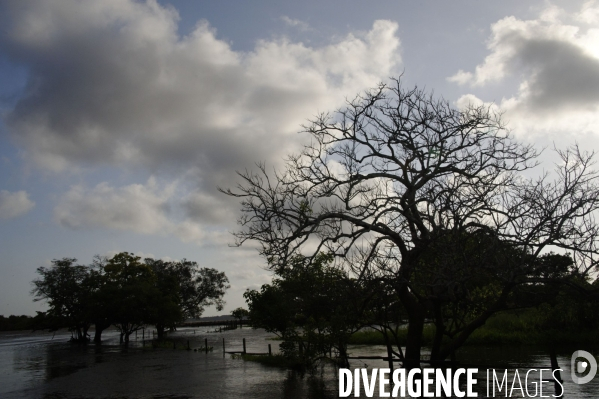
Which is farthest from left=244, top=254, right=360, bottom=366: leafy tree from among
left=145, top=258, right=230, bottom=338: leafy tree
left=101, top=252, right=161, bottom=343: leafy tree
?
left=145, top=258, right=230, bottom=338: leafy tree

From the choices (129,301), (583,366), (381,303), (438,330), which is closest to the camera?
(438,330)

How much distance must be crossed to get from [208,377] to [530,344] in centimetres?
1894

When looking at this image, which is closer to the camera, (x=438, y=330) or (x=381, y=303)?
(x=438, y=330)

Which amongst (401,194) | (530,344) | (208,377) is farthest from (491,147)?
(530,344)

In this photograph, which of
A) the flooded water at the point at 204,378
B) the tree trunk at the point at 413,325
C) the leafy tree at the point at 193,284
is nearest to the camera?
the tree trunk at the point at 413,325

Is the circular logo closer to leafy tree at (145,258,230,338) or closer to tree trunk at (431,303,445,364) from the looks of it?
tree trunk at (431,303,445,364)

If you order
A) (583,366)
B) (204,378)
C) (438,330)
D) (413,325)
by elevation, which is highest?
(413,325)

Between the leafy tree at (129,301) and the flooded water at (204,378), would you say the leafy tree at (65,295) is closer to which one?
the leafy tree at (129,301)

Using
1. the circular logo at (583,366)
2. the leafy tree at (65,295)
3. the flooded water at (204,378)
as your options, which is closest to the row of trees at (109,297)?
the leafy tree at (65,295)

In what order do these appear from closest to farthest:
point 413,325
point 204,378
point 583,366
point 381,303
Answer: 1. point 413,325
2. point 381,303
3. point 583,366
4. point 204,378

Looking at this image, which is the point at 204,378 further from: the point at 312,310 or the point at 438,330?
the point at 438,330

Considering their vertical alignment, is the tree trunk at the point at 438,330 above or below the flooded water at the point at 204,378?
above

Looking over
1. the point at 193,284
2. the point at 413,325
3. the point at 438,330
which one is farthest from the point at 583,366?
the point at 193,284

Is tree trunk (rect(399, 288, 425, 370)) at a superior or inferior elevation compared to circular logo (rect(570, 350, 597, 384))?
superior
